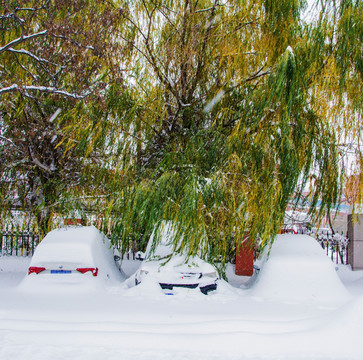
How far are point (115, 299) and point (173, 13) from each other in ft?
21.8

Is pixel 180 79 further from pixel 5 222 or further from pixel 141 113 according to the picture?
pixel 5 222

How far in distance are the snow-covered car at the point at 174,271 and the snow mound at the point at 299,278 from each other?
95cm

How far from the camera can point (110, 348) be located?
4410mm

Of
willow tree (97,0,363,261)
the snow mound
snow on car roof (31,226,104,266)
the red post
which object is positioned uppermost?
willow tree (97,0,363,261)

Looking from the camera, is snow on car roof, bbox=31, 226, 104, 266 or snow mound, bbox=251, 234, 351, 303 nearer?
snow mound, bbox=251, 234, 351, 303

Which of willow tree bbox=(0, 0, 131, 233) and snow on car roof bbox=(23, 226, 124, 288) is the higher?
willow tree bbox=(0, 0, 131, 233)

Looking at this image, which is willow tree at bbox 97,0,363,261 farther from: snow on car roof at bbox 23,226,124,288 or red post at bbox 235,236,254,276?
red post at bbox 235,236,254,276

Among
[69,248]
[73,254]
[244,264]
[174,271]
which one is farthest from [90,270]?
[244,264]

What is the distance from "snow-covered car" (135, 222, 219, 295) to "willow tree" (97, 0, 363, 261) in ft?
0.84

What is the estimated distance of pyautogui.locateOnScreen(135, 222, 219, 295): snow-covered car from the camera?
658 centimetres

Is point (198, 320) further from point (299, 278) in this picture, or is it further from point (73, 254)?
point (73, 254)

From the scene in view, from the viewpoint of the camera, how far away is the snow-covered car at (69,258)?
6.72 m

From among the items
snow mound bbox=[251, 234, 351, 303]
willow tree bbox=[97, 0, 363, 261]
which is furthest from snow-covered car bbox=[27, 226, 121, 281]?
snow mound bbox=[251, 234, 351, 303]

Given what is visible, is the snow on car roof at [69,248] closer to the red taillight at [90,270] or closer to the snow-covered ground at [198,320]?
the red taillight at [90,270]
